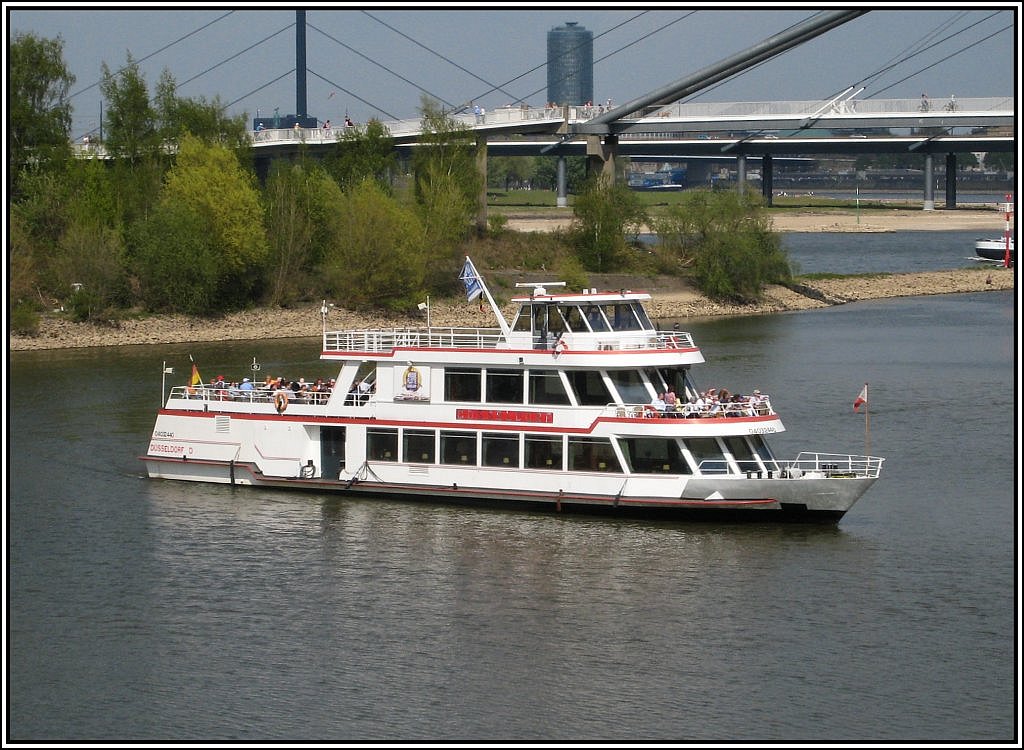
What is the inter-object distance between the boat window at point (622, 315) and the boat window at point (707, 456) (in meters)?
3.37

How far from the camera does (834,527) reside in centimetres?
3072

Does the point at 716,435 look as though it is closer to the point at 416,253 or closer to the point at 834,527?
the point at 834,527

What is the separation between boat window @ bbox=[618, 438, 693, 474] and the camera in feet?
101

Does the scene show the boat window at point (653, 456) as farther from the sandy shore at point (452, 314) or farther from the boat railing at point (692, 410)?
the sandy shore at point (452, 314)

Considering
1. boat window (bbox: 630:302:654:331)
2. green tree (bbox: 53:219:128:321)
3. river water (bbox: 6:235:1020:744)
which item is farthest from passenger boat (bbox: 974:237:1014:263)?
boat window (bbox: 630:302:654:331)

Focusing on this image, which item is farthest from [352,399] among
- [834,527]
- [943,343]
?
[943,343]

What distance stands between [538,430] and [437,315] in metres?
42.4

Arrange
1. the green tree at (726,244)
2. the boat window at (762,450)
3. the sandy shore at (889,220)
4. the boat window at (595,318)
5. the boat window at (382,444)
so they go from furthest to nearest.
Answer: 1. the sandy shore at (889,220)
2. the green tree at (726,244)
3. the boat window at (382,444)
4. the boat window at (595,318)
5. the boat window at (762,450)

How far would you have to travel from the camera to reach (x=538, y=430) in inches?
1255

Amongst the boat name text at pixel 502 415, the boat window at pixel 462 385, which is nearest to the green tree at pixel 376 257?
the boat window at pixel 462 385

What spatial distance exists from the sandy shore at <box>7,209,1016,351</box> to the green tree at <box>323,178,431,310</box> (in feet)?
4.10

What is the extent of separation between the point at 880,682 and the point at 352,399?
1543 centimetres

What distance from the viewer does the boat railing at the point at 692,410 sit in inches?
1203

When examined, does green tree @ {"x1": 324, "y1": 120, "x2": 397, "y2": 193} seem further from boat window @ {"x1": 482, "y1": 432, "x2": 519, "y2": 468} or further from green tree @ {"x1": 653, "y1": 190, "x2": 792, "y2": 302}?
boat window @ {"x1": 482, "y1": 432, "x2": 519, "y2": 468}
